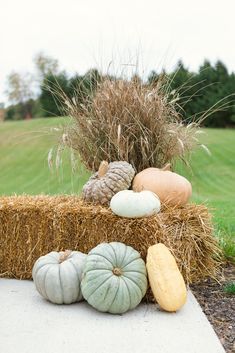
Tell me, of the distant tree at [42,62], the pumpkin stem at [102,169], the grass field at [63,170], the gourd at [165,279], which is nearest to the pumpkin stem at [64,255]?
the gourd at [165,279]

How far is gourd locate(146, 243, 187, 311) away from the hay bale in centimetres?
18

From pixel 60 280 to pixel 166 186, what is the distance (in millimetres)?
1160

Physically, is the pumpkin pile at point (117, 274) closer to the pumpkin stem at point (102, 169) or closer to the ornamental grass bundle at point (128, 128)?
the pumpkin stem at point (102, 169)

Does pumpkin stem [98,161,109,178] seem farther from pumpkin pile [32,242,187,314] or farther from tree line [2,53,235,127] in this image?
tree line [2,53,235,127]

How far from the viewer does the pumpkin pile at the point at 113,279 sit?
11.5 ft

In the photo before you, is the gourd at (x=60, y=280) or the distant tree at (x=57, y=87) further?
the distant tree at (x=57, y=87)

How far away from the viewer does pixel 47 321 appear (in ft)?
11.1

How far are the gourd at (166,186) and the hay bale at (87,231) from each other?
98mm

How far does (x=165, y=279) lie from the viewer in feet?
11.8

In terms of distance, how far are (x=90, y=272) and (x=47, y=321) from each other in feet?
1.39

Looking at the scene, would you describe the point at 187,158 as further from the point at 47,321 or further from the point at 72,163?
the point at 47,321

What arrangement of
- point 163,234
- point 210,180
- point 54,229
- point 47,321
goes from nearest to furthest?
point 47,321 < point 163,234 < point 54,229 < point 210,180

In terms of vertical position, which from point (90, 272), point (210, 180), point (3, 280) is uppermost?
point (90, 272)

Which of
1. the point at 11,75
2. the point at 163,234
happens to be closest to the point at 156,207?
the point at 163,234
